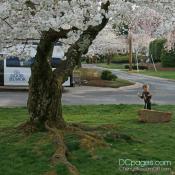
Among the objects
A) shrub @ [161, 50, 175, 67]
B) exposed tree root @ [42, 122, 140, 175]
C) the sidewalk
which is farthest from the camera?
shrub @ [161, 50, 175, 67]

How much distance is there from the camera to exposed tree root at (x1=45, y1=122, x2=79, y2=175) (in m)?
8.99

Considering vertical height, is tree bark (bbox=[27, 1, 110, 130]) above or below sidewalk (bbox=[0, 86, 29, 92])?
above

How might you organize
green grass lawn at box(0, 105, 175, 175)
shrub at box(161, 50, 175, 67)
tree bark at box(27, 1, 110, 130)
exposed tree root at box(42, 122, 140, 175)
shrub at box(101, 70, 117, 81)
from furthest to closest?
shrub at box(161, 50, 175, 67) → shrub at box(101, 70, 117, 81) → tree bark at box(27, 1, 110, 130) → exposed tree root at box(42, 122, 140, 175) → green grass lawn at box(0, 105, 175, 175)

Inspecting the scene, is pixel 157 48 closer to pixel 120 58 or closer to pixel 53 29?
pixel 120 58

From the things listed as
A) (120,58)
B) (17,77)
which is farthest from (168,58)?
(17,77)

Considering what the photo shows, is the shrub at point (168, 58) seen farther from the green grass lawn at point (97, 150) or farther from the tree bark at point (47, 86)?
the tree bark at point (47, 86)

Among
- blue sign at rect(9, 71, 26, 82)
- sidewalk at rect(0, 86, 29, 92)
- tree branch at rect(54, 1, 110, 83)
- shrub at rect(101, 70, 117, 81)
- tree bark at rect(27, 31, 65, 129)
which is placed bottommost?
sidewalk at rect(0, 86, 29, 92)

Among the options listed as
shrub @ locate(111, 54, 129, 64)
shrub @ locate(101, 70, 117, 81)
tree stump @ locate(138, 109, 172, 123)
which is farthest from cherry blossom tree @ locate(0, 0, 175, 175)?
shrub @ locate(111, 54, 129, 64)

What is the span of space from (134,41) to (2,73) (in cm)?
5968

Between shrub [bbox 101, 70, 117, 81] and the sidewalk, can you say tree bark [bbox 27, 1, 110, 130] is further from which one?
shrub [bbox 101, 70, 117, 81]

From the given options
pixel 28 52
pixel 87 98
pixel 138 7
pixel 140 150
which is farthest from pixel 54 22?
pixel 87 98

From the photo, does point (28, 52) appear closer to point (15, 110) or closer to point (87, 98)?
point (15, 110)

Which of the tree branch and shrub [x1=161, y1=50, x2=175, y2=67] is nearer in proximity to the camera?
the tree branch

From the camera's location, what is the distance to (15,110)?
1945 cm
